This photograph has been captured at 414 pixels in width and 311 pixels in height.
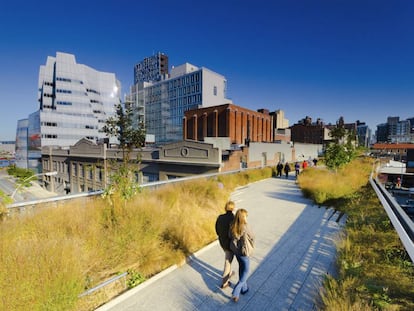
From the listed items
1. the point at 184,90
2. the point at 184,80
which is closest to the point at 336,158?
the point at 184,90

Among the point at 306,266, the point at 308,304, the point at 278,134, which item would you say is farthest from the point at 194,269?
the point at 278,134

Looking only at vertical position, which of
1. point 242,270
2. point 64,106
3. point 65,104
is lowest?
point 242,270

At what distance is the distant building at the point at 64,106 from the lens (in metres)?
68.3

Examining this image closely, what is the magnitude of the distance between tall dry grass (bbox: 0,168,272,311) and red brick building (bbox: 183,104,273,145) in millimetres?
36633

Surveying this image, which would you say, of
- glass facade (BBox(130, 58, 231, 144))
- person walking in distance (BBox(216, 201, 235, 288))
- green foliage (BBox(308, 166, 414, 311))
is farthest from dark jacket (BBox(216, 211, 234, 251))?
glass facade (BBox(130, 58, 231, 144))

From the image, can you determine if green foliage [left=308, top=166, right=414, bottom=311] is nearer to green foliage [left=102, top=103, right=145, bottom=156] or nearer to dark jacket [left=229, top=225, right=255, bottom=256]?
dark jacket [left=229, top=225, right=255, bottom=256]

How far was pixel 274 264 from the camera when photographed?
4.20m

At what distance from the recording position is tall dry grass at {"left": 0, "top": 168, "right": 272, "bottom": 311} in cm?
235

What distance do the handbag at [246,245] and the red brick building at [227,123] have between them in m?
37.8

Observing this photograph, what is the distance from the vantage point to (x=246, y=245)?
3107mm

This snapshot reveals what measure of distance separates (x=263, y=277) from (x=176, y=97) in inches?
2650

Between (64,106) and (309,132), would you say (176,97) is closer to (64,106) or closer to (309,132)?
(64,106)

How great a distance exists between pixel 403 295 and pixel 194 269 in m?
3.38

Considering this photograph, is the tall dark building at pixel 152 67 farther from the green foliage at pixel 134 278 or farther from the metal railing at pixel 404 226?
the green foliage at pixel 134 278
